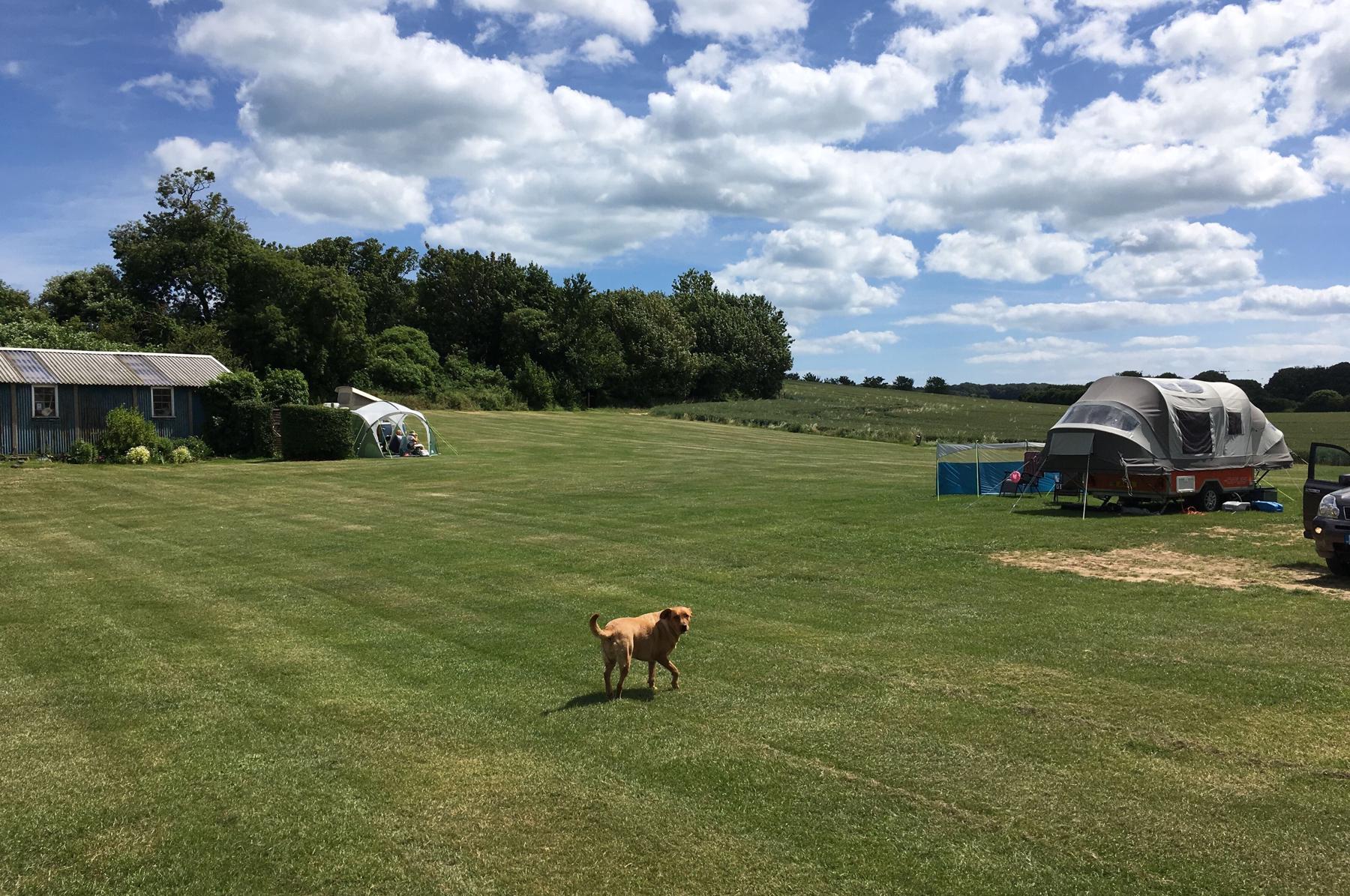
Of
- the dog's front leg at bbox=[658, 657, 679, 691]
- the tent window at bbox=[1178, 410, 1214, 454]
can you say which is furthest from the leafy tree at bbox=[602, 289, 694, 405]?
the dog's front leg at bbox=[658, 657, 679, 691]

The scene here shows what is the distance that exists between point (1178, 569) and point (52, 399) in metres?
33.4

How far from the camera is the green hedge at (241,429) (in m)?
34.3

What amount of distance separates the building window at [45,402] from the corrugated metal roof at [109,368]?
338 mm

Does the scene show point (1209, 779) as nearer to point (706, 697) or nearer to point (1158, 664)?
point (1158, 664)

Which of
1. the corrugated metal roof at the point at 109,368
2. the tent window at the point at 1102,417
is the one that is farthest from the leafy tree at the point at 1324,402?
the corrugated metal roof at the point at 109,368

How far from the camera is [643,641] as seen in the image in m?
7.92

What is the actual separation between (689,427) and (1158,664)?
55.8 m

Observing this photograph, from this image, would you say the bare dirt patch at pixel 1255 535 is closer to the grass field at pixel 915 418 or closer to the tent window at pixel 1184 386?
the tent window at pixel 1184 386

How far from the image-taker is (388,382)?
6675 centimetres

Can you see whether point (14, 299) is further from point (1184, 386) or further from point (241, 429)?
point (1184, 386)

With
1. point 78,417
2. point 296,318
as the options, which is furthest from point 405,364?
point 78,417

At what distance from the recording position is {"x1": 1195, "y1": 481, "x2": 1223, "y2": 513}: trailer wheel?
21906 millimetres

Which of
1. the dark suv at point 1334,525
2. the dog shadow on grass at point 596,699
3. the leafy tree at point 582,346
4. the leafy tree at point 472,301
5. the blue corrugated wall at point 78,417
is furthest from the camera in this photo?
the leafy tree at point 472,301

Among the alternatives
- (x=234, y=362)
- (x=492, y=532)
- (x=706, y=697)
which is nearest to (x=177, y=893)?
(x=706, y=697)
